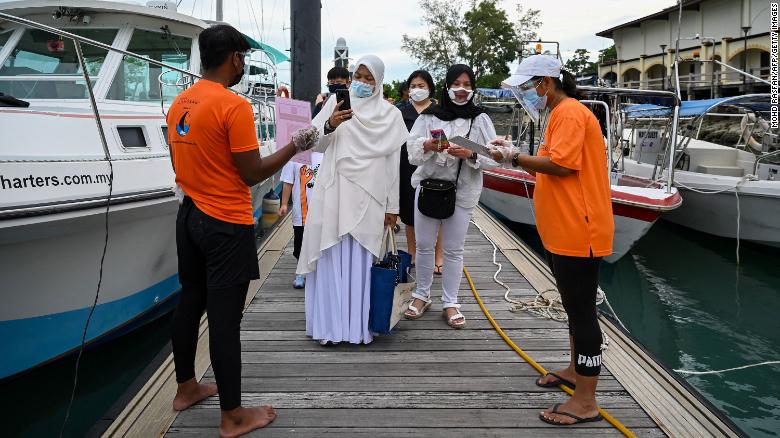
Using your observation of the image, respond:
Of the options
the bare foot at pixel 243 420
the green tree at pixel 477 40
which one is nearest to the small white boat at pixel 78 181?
the bare foot at pixel 243 420

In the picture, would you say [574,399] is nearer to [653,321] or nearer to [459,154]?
[459,154]

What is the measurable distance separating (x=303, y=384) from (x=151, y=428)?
0.76 meters

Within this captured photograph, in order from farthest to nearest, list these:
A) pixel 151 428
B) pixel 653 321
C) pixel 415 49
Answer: pixel 415 49
pixel 653 321
pixel 151 428

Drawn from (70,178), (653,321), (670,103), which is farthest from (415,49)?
(70,178)

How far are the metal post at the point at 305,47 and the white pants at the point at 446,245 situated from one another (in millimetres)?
2636

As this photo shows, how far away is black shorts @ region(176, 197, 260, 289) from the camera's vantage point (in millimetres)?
2270

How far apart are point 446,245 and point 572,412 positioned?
59.1 inches

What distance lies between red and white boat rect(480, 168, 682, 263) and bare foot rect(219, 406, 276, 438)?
20.3 feet

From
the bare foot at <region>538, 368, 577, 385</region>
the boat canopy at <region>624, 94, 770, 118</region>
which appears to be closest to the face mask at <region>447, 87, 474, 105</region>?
the bare foot at <region>538, 368, 577, 385</region>

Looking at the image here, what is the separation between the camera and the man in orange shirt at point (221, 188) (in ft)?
7.13

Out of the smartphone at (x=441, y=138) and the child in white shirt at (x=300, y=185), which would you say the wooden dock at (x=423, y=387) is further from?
the smartphone at (x=441, y=138)

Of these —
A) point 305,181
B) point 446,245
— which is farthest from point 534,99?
point 305,181

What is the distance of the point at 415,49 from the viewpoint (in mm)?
40531

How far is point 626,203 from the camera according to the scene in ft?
25.2
